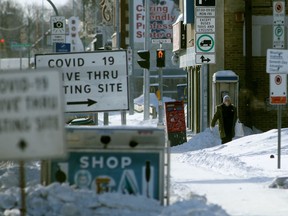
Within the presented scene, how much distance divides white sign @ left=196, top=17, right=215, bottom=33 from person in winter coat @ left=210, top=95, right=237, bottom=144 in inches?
77.9

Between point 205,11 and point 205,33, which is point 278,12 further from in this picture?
point 205,11

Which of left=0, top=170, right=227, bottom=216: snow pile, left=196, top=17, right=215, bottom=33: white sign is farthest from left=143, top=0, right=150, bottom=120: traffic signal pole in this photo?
left=0, top=170, right=227, bottom=216: snow pile

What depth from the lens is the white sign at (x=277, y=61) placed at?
20.1 m

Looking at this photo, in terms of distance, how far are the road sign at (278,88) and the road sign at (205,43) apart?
7.05 meters

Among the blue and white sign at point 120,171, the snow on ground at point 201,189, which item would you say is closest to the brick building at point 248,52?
the snow on ground at point 201,189

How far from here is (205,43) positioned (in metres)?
27.4

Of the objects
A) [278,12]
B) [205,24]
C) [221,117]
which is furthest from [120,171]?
[221,117]

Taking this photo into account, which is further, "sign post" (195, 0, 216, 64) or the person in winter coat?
the person in winter coat

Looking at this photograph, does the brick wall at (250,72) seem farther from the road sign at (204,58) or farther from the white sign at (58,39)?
the road sign at (204,58)

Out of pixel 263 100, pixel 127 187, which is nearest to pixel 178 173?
pixel 127 187

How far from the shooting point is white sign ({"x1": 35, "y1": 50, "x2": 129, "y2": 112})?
1702 cm

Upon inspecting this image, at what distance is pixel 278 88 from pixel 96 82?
15.4 ft

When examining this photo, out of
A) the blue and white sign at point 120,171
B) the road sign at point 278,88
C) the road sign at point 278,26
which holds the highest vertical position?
the road sign at point 278,26

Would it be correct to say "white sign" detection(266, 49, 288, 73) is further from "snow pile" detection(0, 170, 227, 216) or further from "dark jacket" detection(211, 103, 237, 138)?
"snow pile" detection(0, 170, 227, 216)
